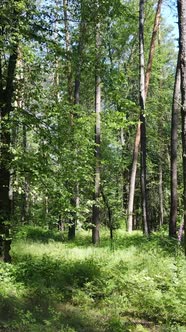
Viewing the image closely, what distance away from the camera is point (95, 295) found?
8.00 metres

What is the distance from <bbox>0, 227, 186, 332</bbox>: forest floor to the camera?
6266 mm

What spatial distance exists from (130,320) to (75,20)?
702 cm

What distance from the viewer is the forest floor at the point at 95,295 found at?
6266 mm

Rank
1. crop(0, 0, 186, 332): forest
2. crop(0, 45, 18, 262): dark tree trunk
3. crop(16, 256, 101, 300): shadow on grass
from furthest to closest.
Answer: crop(0, 45, 18, 262): dark tree trunk, crop(16, 256, 101, 300): shadow on grass, crop(0, 0, 186, 332): forest

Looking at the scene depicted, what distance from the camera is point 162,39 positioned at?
2973 centimetres

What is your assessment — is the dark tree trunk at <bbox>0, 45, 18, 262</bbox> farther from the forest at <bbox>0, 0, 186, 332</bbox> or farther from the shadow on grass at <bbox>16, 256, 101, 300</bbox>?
the shadow on grass at <bbox>16, 256, 101, 300</bbox>

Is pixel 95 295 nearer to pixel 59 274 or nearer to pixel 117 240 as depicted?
pixel 59 274

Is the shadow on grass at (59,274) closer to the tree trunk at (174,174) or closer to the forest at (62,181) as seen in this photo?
the forest at (62,181)

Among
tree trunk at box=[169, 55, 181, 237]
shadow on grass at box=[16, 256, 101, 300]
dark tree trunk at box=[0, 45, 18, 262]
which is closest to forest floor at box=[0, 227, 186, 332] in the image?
shadow on grass at box=[16, 256, 101, 300]

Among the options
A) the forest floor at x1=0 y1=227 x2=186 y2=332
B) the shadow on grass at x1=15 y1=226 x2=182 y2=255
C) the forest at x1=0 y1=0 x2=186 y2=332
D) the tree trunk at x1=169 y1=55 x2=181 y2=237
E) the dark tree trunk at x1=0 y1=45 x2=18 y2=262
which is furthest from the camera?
the tree trunk at x1=169 y1=55 x2=181 y2=237

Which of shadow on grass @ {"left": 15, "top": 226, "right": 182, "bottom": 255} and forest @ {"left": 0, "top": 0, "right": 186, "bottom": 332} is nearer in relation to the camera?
forest @ {"left": 0, "top": 0, "right": 186, "bottom": 332}

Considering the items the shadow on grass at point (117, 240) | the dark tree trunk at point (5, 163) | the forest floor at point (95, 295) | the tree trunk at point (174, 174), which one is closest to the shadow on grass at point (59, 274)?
the forest floor at point (95, 295)

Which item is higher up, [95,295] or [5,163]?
[5,163]

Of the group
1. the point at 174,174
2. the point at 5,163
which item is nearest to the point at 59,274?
the point at 5,163
